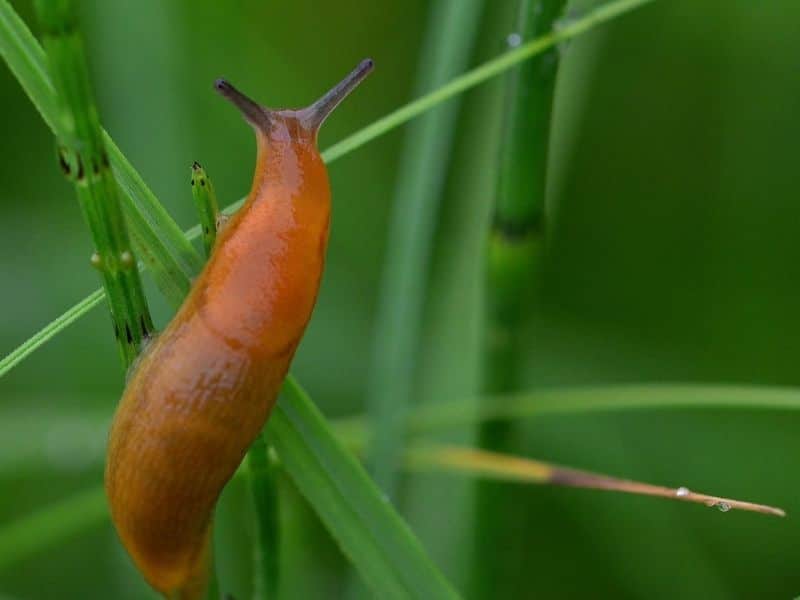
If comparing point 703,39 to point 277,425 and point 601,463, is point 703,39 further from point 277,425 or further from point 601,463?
point 277,425

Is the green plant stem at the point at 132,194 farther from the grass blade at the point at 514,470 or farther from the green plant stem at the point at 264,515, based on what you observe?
the grass blade at the point at 514,470

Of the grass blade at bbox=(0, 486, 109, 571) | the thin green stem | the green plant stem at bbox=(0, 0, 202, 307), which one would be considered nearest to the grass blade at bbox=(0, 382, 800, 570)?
the grass blade at bbox=(0, 486, 109, 571)

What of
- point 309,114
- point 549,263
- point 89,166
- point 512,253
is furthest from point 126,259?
point 549,263

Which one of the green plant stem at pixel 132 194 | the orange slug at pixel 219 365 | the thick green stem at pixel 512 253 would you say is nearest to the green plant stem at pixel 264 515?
the orange slug at pixel 219 365

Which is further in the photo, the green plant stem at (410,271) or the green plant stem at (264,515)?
the green plant stem at (410,271)

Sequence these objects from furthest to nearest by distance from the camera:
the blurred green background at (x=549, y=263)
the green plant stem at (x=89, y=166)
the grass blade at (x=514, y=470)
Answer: the blurred green background at (x=549, y=263), the grass blade at (x=514, y=470), the green plant stem at (x=89, y=166)

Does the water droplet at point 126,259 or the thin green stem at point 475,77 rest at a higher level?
the thin green stem at point 475,77

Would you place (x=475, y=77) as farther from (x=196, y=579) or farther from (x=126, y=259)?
(x=196, y=579)

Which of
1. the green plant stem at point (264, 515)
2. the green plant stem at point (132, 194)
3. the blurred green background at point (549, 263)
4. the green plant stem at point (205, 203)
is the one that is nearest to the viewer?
the green plant stem at point (132, 194)
